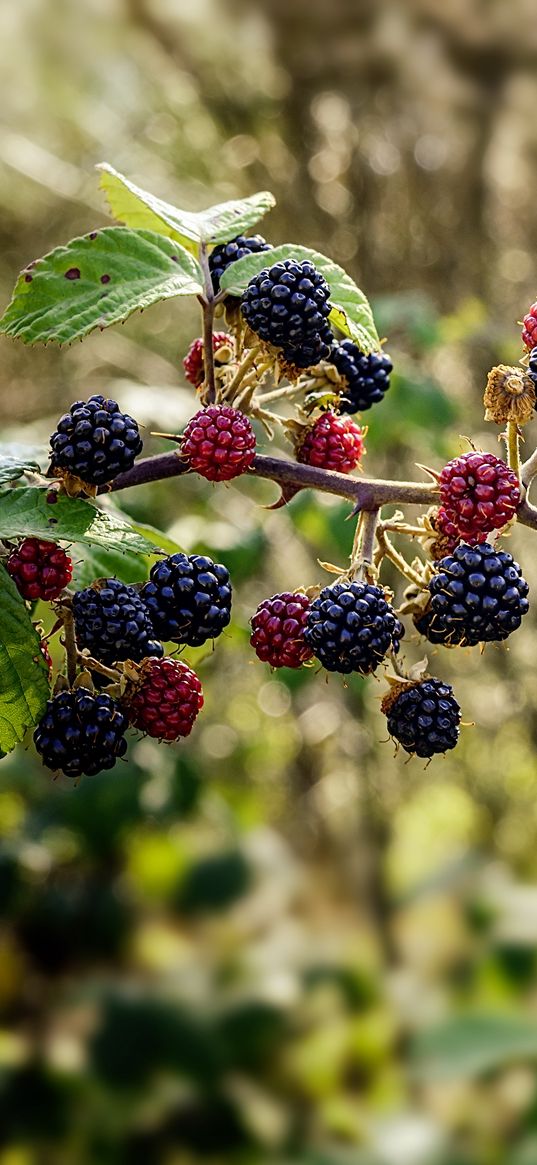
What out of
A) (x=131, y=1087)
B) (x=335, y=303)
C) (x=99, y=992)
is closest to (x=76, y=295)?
(x=335, y=303)

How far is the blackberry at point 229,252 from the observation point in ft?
4.10

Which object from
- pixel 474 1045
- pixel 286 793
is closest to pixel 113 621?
pixel 474 1045

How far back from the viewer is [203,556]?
1.10 metres

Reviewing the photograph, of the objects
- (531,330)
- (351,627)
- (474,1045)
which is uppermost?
(531,330)

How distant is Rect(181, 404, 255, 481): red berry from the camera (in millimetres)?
1063

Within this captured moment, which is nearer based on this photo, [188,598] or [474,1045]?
[188,598]

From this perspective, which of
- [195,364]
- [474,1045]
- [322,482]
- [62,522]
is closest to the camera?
[62,522]

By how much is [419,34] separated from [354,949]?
569cm

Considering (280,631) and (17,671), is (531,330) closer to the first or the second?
(280,631)

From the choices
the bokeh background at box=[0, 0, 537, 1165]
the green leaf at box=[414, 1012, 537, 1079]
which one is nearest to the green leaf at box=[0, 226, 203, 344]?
the bokeh background at box=[0, 0, 537, 1165]

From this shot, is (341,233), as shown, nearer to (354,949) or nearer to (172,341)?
(172,341)

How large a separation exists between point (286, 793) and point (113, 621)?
7.13m

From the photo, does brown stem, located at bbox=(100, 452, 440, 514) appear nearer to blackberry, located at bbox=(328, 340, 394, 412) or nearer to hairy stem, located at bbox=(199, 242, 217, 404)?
hairy stem, located at bbox=(199, 242, 217, 404)

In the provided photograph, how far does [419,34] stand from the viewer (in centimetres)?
627
